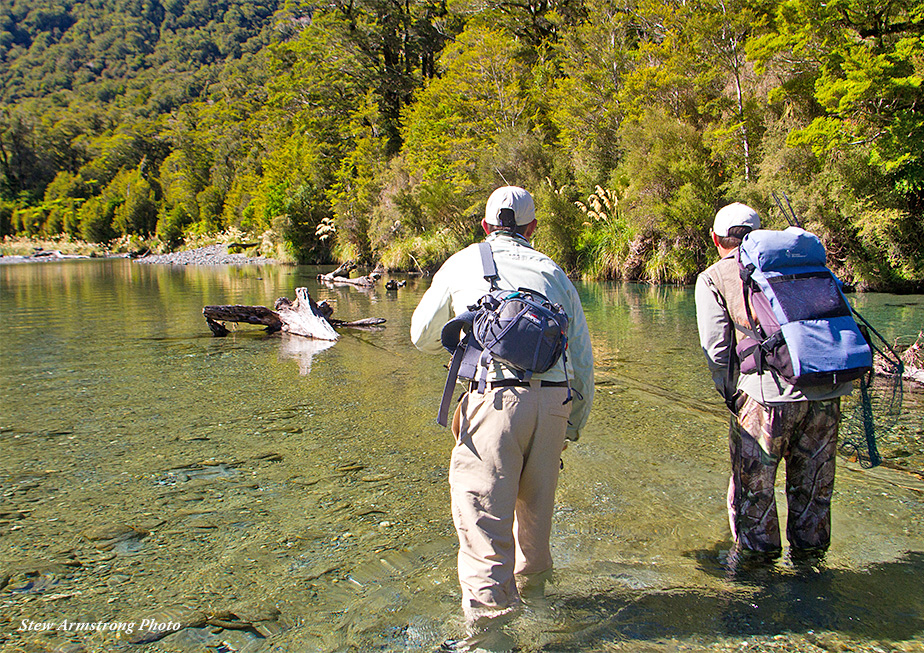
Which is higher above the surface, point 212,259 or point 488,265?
point 212,259

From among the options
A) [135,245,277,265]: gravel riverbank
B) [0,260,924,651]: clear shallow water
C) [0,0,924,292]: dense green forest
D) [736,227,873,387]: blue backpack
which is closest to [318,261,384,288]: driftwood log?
[0,0,924,292]: dense green forest

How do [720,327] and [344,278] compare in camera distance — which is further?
[344,278]

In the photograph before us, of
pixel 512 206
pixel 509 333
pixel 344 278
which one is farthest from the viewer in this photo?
pixel 344 278

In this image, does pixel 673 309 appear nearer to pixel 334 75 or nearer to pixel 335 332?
pixel 335 332

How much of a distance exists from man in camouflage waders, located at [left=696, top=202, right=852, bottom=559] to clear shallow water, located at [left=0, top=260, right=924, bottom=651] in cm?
21

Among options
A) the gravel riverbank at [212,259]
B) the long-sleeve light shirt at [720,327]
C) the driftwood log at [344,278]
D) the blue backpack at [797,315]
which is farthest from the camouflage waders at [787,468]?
the gravel riverbank at [212,259]

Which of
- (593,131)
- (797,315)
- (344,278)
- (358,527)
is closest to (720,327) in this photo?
(797,315)

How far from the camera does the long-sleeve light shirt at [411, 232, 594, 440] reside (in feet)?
9.47

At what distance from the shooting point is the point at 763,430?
3.20 m

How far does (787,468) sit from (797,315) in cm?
82

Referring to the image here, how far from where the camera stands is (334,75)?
159ft

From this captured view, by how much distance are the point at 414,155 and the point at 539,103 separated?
866 centimetres

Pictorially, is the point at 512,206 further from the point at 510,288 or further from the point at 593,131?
the point at 593,131

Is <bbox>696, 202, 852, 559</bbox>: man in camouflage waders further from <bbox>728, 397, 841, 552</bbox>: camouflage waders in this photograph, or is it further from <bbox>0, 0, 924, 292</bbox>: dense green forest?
<bbox>0, 0, 924, 292</bbox>: dense green forest
